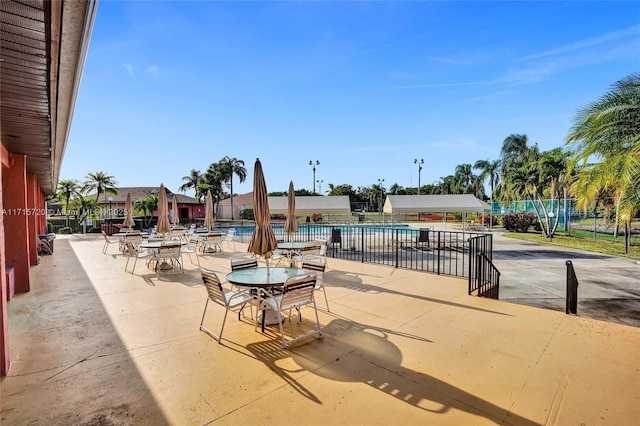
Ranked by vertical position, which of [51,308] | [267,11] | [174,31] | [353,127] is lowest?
[51,308]

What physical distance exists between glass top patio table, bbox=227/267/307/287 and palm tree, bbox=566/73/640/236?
8.19 metres

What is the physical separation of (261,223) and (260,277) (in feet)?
2.67

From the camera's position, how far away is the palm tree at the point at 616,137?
23.9 feet

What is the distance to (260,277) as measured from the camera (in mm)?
4348

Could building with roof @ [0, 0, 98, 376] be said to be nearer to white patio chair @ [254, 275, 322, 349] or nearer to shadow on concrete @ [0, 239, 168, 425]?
shadow on concrete @ [0, 239, 168, 425]

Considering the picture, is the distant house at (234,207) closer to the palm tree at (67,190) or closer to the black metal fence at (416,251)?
the palm tree at (67,190)

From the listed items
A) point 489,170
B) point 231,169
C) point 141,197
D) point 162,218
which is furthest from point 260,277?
point 489,170

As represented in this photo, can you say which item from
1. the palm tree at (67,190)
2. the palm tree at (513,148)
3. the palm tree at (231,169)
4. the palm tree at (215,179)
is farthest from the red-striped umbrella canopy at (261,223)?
the palm tree at (231,169)

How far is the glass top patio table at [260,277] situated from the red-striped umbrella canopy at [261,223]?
0.29 m

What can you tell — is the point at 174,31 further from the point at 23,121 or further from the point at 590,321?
the point at 590,321

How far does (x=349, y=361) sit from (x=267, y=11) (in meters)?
7.41

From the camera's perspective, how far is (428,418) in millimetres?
2348

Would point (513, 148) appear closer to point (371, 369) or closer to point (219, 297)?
point (371, 369)

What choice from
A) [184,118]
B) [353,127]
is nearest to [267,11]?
[184,118]
